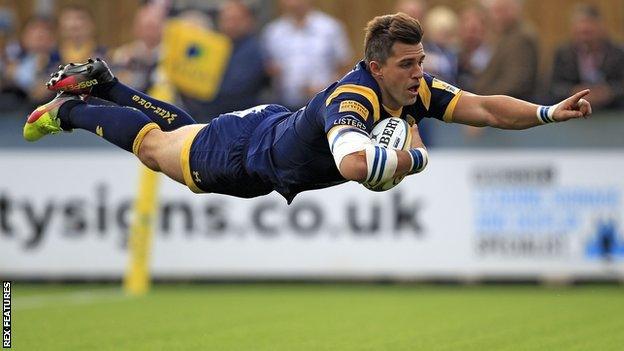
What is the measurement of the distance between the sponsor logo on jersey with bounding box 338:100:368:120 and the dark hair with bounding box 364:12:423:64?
1.32 feet

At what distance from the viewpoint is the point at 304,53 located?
52.0ft

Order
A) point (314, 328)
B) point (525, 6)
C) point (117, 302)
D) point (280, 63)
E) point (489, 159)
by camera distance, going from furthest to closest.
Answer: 1. point (525, 6)
2. point (280, 63)
3. point (489, 159)
4. point (117, 302)
5. point (314, 328)

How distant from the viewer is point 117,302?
13031mm

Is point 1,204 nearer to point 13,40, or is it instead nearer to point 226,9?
point 226,9

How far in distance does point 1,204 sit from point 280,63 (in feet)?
12.2

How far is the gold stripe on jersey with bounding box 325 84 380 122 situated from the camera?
8430 millimetres

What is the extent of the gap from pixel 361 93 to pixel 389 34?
45 cm

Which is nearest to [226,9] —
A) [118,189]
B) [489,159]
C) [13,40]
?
[118,189]

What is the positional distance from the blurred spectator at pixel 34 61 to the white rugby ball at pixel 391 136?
26.8ft

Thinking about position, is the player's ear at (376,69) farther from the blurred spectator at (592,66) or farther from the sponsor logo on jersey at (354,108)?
the blurred spectator at (592,66)

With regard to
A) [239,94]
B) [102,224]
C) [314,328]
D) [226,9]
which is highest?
[226,9]

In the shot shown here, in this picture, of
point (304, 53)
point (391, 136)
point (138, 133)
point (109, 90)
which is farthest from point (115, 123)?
point (304, 53)

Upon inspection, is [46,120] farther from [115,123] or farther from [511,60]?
[511,60]

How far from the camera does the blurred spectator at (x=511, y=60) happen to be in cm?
1491
